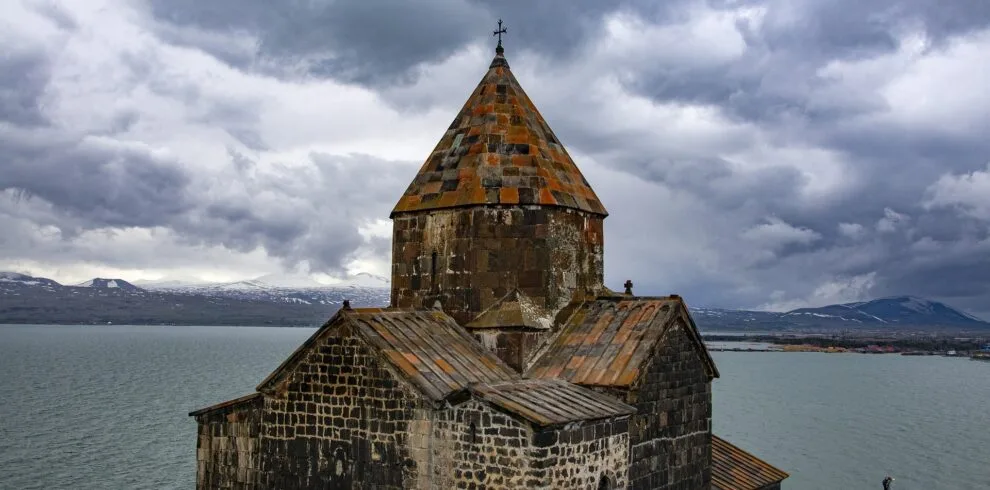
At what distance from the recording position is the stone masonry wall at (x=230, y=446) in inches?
436

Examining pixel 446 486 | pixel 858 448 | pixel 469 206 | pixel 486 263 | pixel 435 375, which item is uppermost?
pixel 469 206

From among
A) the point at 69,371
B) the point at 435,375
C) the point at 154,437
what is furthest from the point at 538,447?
the point at 69,371

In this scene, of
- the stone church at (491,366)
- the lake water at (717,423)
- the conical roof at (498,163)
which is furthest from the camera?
the lake water at (717,423)

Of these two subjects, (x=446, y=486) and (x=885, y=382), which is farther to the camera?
(x=885, y=382)

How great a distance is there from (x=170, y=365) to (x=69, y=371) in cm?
1126

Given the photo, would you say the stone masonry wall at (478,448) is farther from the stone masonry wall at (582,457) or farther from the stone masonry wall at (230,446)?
the stone masonry wall at (230,446)

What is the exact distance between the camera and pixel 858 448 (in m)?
39.6

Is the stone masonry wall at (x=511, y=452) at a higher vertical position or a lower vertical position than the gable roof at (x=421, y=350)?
lower

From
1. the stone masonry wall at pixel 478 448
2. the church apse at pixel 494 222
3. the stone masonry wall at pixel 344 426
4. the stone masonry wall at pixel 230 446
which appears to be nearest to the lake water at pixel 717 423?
the stone masonry wall at pixel 230 446

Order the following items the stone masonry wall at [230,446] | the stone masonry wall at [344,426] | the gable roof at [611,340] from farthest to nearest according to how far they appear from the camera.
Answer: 1. the stone masonry wall at [230,446]
2. the gable roof at [611,340]
3. the stone masonry wall at [344,426]

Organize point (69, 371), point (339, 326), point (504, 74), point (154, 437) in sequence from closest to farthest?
1. point (339, 326)
2. point (504, 74)
3. point (154, 437)
4. point (69, 371)

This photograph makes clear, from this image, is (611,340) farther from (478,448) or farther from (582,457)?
(478,448)

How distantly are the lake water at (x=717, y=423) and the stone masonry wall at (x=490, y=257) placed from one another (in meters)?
17.8

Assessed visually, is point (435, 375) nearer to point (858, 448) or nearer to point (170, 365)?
point (858, 448)
